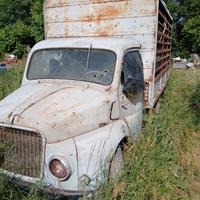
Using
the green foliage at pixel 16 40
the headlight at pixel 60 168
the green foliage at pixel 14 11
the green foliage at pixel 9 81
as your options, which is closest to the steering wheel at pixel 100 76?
the headlight at pixel 60 168

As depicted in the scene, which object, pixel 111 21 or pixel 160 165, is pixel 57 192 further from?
pixel 111 21

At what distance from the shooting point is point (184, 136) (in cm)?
620

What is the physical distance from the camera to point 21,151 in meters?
3.60

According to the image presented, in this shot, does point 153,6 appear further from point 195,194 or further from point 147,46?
point 195,194

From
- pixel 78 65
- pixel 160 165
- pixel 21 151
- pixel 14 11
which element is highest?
pixel 14 11

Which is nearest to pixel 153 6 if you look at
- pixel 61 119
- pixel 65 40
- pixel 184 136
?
pixel 65 40

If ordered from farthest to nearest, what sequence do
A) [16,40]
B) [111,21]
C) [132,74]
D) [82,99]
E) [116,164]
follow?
1. [16,40]
2. [111,21]
3. [132,74]
4. [82,99]
5. [116,164]

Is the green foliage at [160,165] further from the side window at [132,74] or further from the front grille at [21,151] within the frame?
the front grille at [21,151]

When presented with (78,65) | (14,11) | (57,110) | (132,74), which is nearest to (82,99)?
(57,110)

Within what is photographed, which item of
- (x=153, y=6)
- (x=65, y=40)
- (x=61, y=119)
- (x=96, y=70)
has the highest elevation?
(x=153, y=6)

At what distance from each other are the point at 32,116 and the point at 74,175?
2.54ft

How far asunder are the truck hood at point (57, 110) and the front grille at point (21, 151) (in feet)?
0.36

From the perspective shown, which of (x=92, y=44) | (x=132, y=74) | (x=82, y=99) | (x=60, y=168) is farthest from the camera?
(x=132, y=74)

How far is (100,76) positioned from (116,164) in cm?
120
